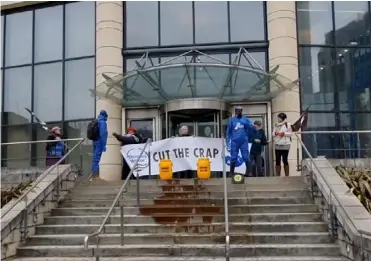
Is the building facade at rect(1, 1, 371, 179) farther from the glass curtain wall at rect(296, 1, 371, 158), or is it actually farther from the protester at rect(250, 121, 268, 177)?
the protester at rect(250, 121, 268, 177)

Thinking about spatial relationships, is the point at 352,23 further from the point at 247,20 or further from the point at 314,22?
the point at 247,20

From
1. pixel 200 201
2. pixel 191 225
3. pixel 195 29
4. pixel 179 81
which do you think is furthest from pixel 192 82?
pixel 191 225

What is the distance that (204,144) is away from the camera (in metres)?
12.9

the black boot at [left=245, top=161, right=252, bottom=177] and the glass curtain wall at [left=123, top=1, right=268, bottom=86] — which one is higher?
the glass curtain wall at [left=123, top=1, right=268, bottom=86]

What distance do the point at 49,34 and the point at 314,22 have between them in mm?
9504

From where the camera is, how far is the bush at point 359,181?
9.02 metres

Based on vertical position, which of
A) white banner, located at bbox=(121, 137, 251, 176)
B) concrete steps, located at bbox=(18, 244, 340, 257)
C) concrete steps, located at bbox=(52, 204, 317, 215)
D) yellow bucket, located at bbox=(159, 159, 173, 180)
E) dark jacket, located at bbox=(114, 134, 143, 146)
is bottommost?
concrete steps, located at bbox=(18, 244, 340, 257)

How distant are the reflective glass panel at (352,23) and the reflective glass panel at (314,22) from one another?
0.93 feet

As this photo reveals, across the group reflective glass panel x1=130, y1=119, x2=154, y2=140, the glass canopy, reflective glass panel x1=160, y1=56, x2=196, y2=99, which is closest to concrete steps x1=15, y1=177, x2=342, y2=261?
the glass canopy

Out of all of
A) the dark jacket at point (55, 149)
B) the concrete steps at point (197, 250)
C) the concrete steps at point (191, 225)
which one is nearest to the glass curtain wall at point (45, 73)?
the dark jacket at point (55, 149)

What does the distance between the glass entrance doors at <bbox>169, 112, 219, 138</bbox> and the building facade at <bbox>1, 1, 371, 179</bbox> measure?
34 mm

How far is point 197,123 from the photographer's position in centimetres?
1562

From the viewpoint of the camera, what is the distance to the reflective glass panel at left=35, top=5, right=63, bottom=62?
59.6 ft

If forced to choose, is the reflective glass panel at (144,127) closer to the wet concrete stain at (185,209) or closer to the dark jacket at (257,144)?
the dark jacket at (257,144)
